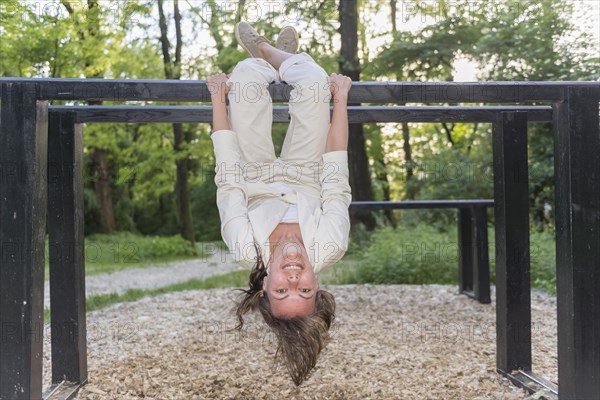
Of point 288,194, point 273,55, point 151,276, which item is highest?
point 273,55

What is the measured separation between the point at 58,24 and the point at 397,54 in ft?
22.2

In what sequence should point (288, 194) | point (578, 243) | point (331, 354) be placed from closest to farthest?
point (578, 243)
point (288, 194)
point (331, 354)

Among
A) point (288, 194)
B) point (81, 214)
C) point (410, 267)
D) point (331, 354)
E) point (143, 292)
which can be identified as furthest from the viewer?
point (410, 267)

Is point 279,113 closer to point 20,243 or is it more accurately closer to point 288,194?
point 288,194

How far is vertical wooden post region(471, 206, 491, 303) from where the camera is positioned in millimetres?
6102

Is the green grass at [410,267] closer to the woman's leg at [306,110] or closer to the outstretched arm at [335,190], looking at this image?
the woman's leg at [306,110]

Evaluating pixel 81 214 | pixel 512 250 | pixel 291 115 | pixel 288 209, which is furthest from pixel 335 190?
pixel 81 214

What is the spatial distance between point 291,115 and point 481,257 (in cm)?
381

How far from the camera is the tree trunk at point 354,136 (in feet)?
38.2

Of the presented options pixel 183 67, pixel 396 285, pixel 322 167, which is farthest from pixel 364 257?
pixel 183 67

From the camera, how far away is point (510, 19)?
35.5 feet

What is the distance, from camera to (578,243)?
2615mm

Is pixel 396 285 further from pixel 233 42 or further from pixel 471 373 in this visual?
pixel 233 42

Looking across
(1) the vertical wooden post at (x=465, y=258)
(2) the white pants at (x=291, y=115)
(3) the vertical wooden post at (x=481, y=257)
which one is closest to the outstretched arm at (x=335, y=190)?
(2) the white pants at (x=291, y=115)
